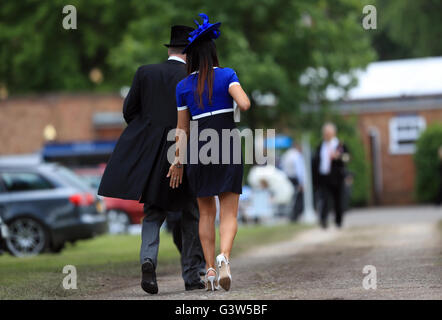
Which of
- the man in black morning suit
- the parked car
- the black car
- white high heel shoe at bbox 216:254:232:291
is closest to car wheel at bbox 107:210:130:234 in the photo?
the parked car

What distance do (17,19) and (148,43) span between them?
1567cm

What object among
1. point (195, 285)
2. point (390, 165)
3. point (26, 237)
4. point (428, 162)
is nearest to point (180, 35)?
point (195, 285)

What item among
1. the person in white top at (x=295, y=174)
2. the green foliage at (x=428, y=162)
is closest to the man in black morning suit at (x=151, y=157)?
the person in white top at (x=295, y=174)

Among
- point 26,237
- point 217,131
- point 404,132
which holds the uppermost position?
point 404,132

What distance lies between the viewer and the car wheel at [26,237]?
16.3m

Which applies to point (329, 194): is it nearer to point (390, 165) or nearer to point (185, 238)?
point (185, 238)

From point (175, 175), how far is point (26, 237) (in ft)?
28.4

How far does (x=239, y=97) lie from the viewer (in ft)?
25.3

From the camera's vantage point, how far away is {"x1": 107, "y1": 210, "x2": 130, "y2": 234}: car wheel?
82.2ft

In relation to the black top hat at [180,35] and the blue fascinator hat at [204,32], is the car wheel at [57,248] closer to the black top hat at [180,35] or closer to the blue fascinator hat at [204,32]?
the black top hat at [180,35]

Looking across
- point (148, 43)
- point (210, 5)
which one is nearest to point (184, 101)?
point (210, 5)

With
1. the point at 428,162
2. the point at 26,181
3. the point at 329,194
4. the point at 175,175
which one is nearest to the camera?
the point at 175,175

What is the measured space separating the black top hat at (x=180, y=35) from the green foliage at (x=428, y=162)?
1031 inches

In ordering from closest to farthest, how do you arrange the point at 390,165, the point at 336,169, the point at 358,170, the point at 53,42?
the point at 336,169, the point at 358,170, the point at 390,165, the point at 53,42
